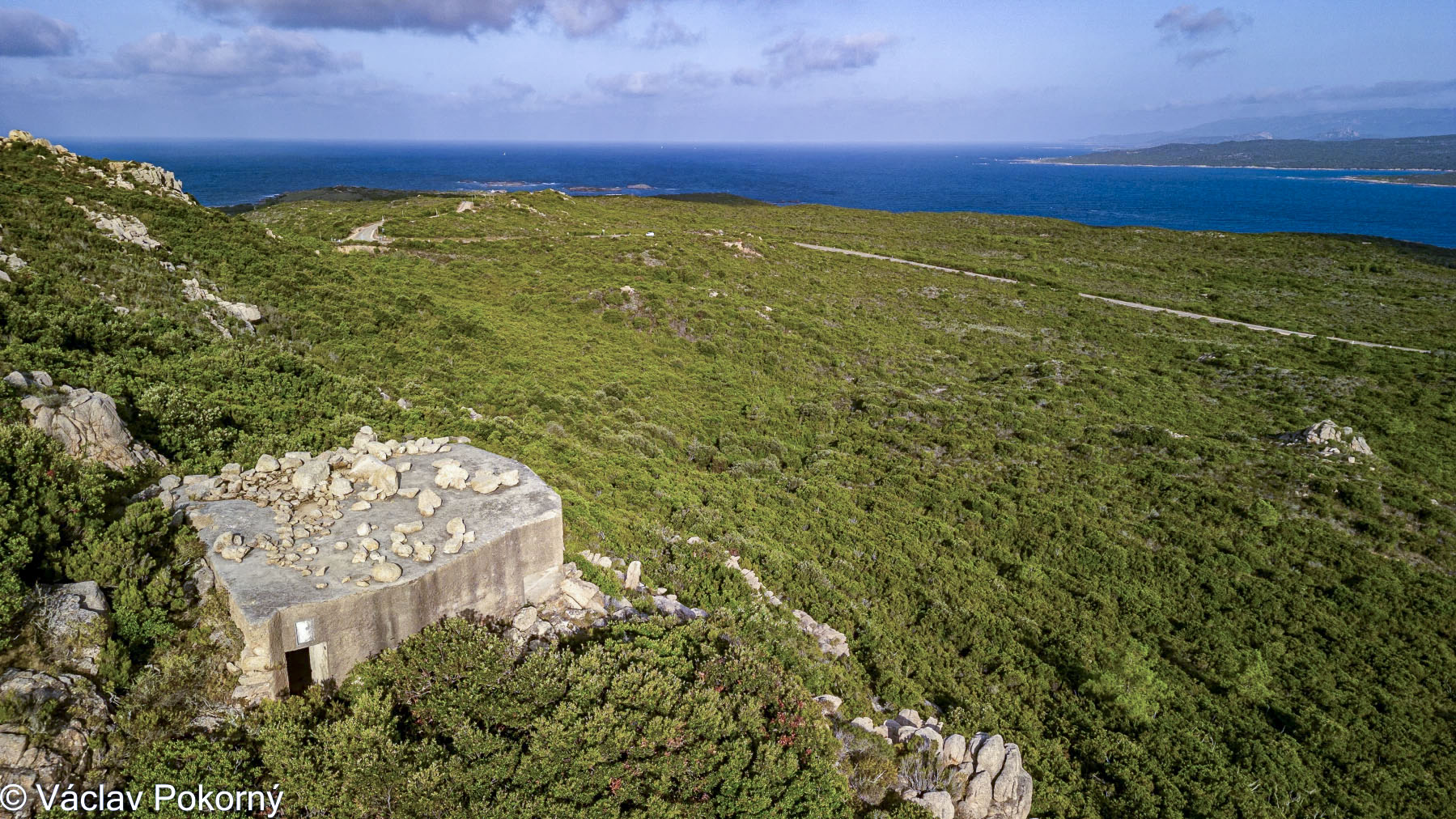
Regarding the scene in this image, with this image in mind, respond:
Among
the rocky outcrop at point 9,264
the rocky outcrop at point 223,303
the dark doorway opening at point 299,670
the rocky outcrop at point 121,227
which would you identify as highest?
the rocky outcrop at point 121,227

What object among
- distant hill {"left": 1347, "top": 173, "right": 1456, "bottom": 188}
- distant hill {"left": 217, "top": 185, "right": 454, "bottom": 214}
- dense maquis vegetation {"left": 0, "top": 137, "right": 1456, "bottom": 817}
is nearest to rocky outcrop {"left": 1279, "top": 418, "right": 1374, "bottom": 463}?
dense maquis vegetation {"left": 0, "top": 137, "right": 1456, "bottom": 817}

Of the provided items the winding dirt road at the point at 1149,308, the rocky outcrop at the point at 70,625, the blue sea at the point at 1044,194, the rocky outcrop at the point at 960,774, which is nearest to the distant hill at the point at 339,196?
the blue sea at the point at 1044,194

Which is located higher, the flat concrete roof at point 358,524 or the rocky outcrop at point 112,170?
the rocky outcrop at point 112,170

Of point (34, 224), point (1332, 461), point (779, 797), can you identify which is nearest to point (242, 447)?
point (779, 797)

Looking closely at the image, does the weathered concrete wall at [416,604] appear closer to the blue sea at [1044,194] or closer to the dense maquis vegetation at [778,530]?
the dense maquis vegetation at [778,530]

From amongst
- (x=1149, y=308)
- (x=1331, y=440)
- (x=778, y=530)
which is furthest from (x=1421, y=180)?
(x=778, y=530)

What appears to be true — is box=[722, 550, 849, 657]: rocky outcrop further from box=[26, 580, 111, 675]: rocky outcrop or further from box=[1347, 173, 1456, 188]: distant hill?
box=[1347, 173, 1456, 188]: distant hill
